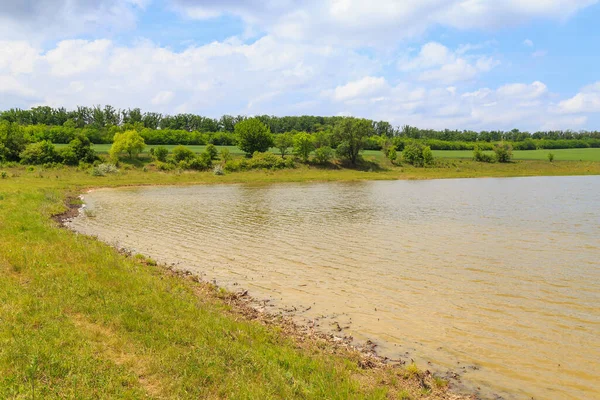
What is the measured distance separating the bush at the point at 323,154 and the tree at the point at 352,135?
2485mm

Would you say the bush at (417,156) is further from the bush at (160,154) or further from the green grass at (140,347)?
the green grass at (140,347)

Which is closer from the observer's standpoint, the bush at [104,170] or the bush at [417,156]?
the bush at [104,170]

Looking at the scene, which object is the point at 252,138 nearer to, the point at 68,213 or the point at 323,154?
the point at 323,154

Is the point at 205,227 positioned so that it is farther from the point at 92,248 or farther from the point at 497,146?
the point at 497,146

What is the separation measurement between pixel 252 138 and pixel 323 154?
21314 mm

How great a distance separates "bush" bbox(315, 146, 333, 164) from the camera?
105 metres

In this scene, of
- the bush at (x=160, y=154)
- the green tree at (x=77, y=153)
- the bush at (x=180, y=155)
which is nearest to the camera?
the green tree at (x=77, y=153)

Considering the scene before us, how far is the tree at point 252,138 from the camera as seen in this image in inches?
4476

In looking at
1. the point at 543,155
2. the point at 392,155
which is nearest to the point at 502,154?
the point at 543,155

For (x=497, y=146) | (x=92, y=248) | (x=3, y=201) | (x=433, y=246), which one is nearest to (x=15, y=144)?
(x=3, y=201)

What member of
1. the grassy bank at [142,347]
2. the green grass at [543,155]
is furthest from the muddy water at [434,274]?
the green grass at [543,155]

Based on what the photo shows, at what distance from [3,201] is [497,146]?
12619 cm

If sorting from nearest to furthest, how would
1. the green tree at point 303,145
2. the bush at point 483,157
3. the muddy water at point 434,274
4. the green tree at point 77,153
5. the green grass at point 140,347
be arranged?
the green grass at point 140,347
the muddy water at point 434,274
the green tree at point 77,153
the green tree at point 303,145
the bush at point 483,157

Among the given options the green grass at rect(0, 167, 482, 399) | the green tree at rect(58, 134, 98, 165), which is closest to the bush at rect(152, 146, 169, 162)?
the green tree at rect(58, 134, 98, 165)
